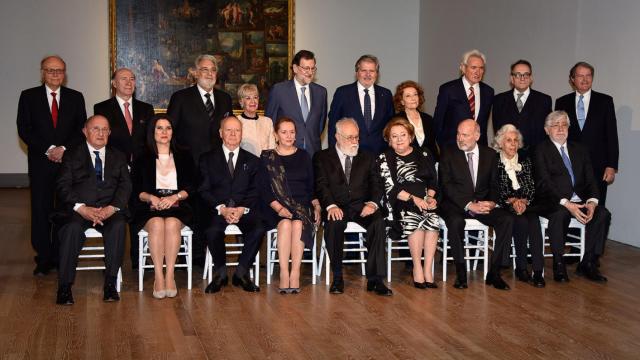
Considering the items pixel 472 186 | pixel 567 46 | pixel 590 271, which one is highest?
pixel 567 46

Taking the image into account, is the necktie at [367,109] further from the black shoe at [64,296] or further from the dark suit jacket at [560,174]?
the black shoe at [64,296]

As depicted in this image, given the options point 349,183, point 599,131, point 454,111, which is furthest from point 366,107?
point 599,131

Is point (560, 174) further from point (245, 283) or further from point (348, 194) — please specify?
point (245, 283)

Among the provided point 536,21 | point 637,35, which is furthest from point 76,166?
point 536,21

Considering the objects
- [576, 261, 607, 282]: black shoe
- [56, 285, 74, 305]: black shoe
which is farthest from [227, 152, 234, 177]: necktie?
[576, 261, 607, 282]: black shoe

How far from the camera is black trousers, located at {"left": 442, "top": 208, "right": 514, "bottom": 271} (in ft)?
19.5

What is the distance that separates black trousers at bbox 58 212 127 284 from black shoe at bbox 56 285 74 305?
0.13 feet

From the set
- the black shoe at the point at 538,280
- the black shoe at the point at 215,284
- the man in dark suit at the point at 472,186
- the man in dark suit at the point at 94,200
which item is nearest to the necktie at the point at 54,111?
the man in dark suit at the point at 94,200

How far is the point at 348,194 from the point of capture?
234 inches

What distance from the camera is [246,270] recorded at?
18.8ft

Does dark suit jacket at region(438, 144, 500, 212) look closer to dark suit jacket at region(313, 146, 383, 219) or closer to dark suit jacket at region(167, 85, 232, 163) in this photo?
dark suit jacket at region(313, 146, 383, 219)

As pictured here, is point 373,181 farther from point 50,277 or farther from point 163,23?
point 163,23

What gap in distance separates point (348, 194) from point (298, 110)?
0.95m

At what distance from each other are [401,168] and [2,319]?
9.76 feet
